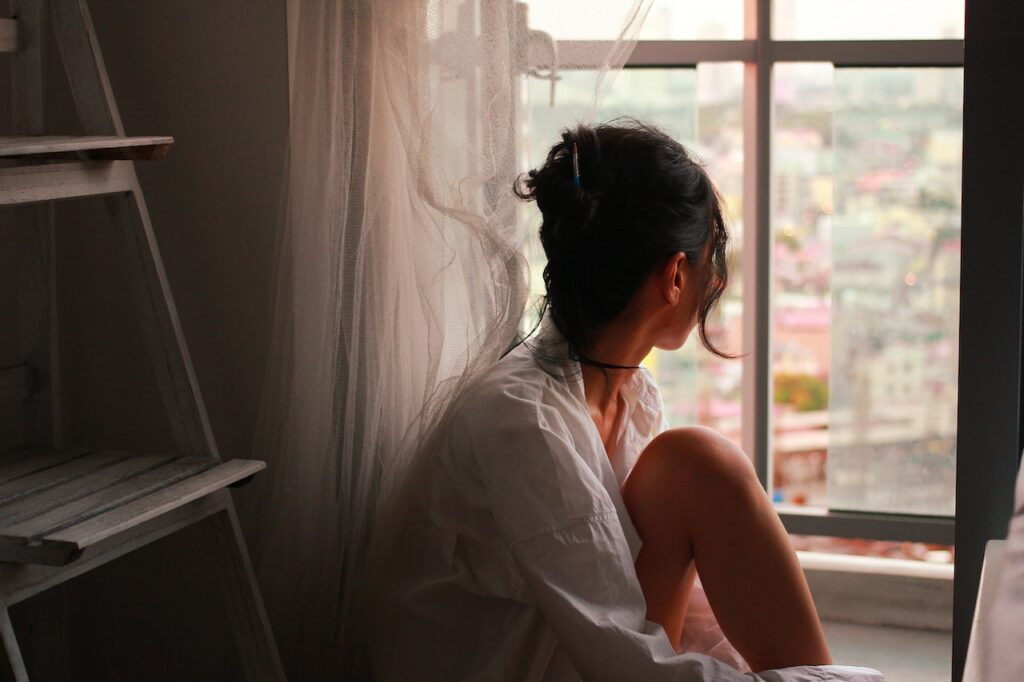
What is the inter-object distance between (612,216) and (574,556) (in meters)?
0.38

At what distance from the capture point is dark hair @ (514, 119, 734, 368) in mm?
1253

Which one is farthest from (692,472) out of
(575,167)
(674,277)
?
(575,167)

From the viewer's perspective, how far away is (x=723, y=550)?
4.07 ft

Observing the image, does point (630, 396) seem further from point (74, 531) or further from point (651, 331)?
point (74, 531)

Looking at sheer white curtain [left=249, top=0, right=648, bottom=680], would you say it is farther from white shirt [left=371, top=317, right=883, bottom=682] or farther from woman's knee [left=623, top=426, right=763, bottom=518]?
woman's knee [left=623, top=426, right=763, bottom=518]

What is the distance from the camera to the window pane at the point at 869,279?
1.85m

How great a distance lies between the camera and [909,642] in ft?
6.20

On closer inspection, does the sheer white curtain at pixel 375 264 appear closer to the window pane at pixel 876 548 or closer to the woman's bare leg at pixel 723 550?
the woman's bare leg at pixel 723 550

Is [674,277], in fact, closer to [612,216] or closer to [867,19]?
[612,216]

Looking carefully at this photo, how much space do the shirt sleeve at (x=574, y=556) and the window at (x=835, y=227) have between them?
71 cm

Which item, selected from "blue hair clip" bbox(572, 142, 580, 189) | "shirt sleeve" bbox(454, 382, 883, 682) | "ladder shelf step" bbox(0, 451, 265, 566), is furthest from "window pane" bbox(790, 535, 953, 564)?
"ladder shelf step" bbox(0, 451, 265, 566)

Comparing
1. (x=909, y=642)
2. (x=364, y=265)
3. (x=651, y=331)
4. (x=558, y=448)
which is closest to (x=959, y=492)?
(x=651, y=331)

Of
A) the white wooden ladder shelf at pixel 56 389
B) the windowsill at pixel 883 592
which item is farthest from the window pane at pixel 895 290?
the white wooden ladder shelf at pixel 56 389

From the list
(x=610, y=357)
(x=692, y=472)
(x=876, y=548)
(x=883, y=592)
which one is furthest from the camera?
(x=876, y=548)
